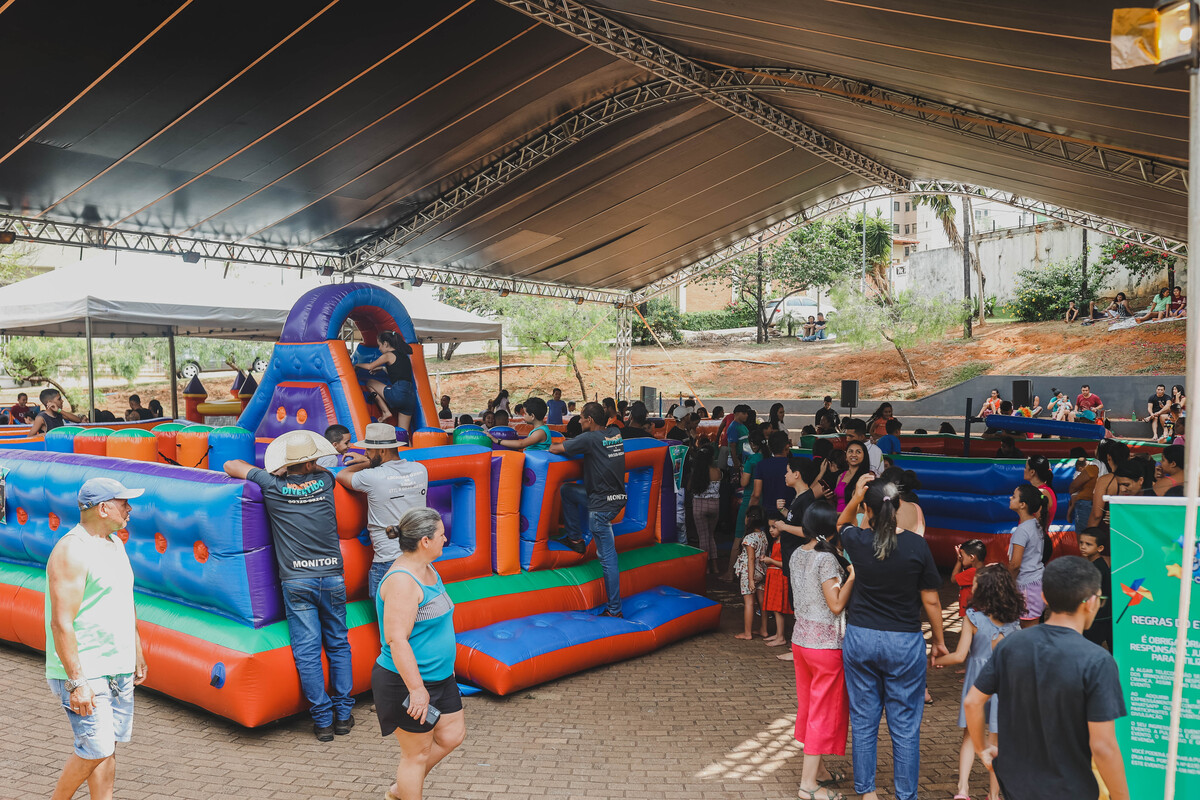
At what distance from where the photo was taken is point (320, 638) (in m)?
4.77

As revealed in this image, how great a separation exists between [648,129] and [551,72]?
2410 mm

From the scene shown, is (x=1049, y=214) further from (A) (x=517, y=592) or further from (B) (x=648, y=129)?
(A) (x=517, y=592)

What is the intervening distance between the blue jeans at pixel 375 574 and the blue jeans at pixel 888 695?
2.79m

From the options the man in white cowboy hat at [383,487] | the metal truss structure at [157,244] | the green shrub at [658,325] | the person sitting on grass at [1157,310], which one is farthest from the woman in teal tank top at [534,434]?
the green shrub at [658,325]

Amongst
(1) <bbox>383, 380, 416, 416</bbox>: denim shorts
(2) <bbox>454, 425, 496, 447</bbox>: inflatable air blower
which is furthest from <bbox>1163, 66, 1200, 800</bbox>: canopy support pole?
(1) <bbox>383, 380, 416, 416</bbox>: denim shorts

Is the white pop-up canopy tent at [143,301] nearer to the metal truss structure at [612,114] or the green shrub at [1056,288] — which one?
the metal truss structure at [612,114]

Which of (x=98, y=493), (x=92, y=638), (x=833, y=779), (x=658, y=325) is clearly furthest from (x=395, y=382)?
(x=658, y=325)

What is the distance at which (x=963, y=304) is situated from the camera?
3062cm

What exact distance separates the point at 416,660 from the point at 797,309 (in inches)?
1580

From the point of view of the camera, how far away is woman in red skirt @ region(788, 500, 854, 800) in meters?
3.95

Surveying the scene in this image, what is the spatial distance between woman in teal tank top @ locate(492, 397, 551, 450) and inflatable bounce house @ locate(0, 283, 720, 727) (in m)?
0.20

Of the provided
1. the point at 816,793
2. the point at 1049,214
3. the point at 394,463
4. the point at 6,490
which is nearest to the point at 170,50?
the point at 6,490

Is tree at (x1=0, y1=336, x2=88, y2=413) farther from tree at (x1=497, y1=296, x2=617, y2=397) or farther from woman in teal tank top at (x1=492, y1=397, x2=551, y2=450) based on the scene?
woman in teal tank top at (x1=492, y1=397, x2=551, y2=450)

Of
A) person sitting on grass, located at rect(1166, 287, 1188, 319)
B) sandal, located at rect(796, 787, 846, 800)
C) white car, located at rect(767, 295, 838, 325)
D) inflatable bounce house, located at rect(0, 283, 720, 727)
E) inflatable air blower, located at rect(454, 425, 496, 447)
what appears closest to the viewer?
sandal, located at rect(796, 787, 846, 800)
